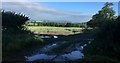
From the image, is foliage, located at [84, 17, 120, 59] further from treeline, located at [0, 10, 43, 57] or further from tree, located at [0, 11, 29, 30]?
tree, located at [0, 11, 29, 30]

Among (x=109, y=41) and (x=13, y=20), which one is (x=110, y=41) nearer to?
(x=109, y=41)

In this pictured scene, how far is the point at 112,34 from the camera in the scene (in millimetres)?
11586

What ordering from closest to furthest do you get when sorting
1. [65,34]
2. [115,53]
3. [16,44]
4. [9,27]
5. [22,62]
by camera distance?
[22,62]
[115,53]
[16,44]
[9,27]
[65,34]

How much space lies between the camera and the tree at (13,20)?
22122 mm

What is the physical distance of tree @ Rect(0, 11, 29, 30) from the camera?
22122 millimetres

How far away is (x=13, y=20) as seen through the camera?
2297 centimetres

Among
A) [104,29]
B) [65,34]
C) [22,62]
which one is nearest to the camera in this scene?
[22,62]

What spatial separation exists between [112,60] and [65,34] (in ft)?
45.2

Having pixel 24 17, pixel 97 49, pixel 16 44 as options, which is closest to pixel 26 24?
pixel 24 17

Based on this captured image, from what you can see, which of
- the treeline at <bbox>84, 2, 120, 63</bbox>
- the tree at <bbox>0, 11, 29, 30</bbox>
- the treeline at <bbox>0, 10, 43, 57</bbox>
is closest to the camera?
the treeline at <bbox>84, 2, 120, 63</bbox>

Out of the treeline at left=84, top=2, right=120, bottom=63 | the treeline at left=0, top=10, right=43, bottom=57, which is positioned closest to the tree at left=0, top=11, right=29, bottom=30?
the treeline at left=0, top=10, right=43, bottom=57

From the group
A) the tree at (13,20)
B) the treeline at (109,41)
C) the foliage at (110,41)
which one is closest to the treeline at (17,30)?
the tree at (13,20)

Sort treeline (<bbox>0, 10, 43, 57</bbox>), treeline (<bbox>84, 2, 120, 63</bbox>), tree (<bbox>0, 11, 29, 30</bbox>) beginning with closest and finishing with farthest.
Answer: treeline (<bbox>84, 2, 120, 63</bbox>) < treeline (<bbox>0, 10, 43, 57</bbox>) < tree (<bbox>0, 11, 29, 30</bbox>)

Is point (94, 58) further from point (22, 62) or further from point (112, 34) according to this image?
point (22, 62)
